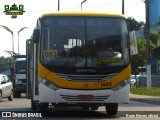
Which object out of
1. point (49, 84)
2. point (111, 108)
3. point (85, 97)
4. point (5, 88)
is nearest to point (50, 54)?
point (49, 84)

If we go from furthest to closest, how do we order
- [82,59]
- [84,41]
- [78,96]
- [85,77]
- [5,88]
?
1. [5,88]
2. [84,41]
3. [82,59]
4. [85,77]
5. [78,96]

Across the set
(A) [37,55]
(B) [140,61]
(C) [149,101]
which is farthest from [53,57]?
(B) [140,61]

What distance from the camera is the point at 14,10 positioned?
43.2 metres

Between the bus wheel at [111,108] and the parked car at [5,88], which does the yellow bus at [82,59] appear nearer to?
the bus wheel at [111,108]

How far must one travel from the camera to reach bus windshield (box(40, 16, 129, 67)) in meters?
16.6

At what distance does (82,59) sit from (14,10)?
27.4 m

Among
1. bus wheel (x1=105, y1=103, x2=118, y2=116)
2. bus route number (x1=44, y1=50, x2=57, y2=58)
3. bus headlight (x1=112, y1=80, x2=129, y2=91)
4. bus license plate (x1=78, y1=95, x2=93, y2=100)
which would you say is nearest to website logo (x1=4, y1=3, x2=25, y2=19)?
bus wheel (x1=105, y1=103, x2=118, y2=116)

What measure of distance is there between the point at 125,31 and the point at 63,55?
2.17m

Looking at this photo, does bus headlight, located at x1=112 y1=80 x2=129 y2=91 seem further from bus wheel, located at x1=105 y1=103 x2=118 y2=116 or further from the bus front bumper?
bus wheel, located at x1=105 y1=103 x2=118 y2=116

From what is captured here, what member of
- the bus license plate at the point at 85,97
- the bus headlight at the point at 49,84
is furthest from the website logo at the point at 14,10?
the bus license plate at the point at 85,97

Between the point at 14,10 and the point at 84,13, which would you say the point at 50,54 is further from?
the point at 14,10

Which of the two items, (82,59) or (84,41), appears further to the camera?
(84,41)

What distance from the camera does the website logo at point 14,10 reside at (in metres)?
42.9

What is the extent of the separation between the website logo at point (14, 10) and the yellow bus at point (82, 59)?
2614 centimetres
